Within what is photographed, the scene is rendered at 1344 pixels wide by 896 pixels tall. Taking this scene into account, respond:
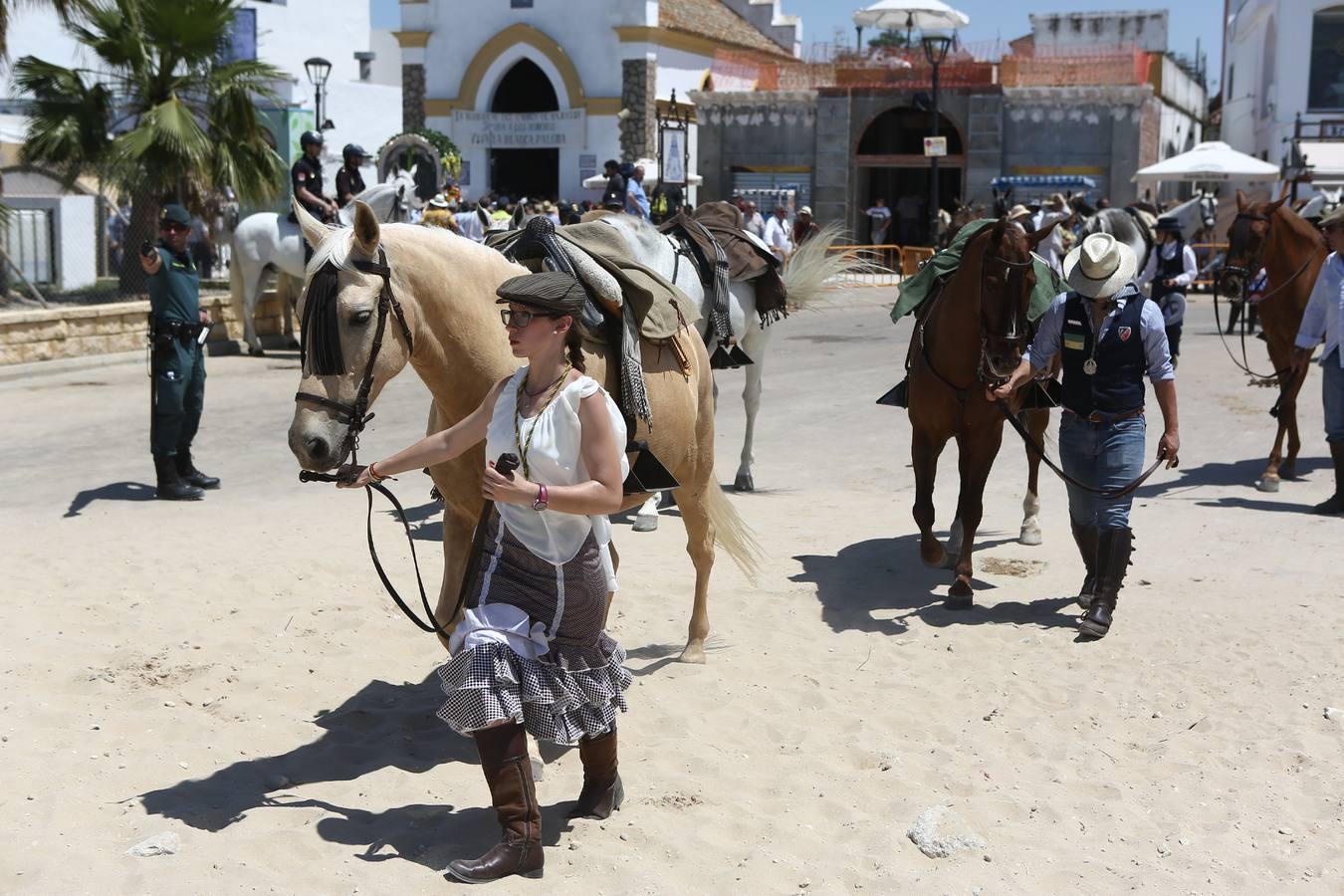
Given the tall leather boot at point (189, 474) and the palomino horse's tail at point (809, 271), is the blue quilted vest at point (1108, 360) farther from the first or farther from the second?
the tall leather boot at point (189, 474)

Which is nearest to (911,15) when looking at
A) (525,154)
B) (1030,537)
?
(525,154)

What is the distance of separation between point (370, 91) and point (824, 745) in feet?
129

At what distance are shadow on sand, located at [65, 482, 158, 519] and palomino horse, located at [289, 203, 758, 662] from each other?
195 inches

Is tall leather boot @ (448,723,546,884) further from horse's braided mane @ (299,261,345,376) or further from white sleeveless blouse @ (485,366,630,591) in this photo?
horse's braided mane @ (299,261,345,376)

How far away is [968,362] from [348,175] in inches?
456

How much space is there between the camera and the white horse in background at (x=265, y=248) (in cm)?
A: 1688

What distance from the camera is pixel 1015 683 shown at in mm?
6035

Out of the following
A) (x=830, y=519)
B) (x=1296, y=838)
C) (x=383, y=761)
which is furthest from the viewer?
(x=830, y=519)

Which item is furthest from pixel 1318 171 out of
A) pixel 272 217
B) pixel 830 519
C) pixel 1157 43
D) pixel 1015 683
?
pixel 1015 683

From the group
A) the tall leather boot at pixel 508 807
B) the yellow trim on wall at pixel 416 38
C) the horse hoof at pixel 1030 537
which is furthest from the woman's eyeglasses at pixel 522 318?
the yellow trim on wall at pixel 416 38

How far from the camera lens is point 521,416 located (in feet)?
13.1

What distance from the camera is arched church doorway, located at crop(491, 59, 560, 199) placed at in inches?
1607

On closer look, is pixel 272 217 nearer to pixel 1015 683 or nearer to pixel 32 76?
pixel 32 76

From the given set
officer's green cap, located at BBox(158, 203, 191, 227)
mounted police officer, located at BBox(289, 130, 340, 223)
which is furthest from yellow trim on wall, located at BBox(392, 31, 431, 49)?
officer's green cap, located at BBox(158, 203, 191, 227)
